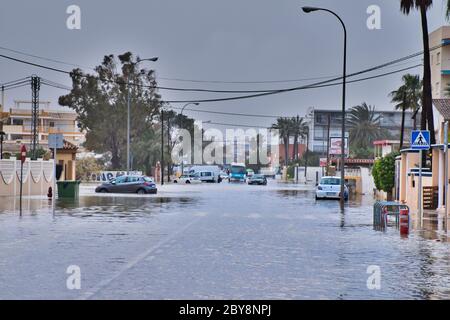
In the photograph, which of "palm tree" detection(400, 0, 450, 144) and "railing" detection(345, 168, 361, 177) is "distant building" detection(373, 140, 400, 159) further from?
"palm tree" detection(400, 0, 450, 144)

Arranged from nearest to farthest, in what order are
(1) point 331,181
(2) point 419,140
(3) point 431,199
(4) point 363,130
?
(2) point 419,140, (3) point 431,199, (1) point 331,181, (4) point 363,130

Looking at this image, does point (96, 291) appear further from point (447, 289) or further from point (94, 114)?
point (94, 114)

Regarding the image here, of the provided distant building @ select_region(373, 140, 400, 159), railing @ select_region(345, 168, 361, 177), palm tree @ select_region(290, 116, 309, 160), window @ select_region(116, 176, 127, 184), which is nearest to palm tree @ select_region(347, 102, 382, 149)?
palm tree @ select_region(290, 116, 309, 160)

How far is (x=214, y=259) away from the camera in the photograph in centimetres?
1623

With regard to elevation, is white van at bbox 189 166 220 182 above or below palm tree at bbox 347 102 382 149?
below

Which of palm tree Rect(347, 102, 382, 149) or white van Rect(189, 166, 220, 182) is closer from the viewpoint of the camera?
white van Rect(189, 166, 220, 182)

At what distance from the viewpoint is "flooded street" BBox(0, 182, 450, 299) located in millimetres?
11945

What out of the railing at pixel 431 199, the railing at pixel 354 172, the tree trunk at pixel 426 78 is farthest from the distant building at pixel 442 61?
the railing at pixel 431 199

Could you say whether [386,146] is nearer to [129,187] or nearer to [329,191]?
[329,191]

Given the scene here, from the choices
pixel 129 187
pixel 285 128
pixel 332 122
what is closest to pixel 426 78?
pixel 129 187

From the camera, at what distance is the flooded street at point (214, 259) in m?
11.9

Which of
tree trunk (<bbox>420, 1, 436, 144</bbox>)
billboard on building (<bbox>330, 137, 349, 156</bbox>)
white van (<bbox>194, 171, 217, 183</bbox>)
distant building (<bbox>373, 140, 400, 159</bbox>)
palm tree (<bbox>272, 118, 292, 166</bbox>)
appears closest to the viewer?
tree trunk (<bbox>420, 1, 436, 144</bbox>)

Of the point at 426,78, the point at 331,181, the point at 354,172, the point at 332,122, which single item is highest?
the point at 332,122

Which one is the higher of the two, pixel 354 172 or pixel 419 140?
pixel 419 140
